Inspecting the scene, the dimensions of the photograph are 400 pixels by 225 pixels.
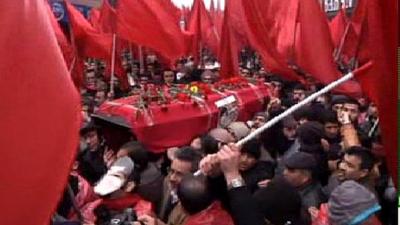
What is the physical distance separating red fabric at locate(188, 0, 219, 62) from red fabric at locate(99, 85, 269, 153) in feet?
12.8

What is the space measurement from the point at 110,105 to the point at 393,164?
444 centimetres

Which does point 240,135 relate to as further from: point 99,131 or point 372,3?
A: point 372,3

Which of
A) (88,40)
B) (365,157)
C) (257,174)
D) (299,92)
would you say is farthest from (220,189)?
(88,40)

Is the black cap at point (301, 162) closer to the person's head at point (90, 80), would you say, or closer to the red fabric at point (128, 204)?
the red fabric at point (128, 204)

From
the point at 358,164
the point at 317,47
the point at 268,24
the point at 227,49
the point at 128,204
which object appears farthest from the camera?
the point at 268,24

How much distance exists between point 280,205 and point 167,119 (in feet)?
10.5

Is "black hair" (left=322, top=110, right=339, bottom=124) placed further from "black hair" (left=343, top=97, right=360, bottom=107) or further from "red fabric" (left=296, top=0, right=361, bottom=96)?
"black hair" (left=343, top=97, right=360, bottom=107)

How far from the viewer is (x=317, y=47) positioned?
17.6 ft

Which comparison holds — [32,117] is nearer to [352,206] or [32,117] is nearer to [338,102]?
[352,206]

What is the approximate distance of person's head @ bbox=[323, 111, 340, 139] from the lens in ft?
17.6

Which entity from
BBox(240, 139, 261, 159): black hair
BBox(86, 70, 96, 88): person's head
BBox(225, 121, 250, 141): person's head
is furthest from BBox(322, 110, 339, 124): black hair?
BBox(86, 70, 96, 88): person's head

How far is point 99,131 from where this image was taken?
587cm

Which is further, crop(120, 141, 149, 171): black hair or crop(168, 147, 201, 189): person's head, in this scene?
crop(120, 141, 149, 171): black hair

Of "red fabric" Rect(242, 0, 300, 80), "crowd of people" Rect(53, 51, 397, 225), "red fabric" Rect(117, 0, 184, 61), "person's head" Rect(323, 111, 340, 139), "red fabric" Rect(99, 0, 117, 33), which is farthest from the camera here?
"red fabric" Rect(99, 0, 117, 33)
